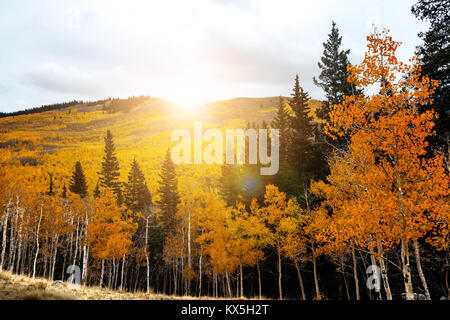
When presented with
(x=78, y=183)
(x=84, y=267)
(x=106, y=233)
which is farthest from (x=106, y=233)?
(x=78, y=183)

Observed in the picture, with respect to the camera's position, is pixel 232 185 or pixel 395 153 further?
pixel 232 185

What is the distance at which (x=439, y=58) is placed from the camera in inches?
549

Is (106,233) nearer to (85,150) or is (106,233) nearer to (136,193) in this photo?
(136,193)

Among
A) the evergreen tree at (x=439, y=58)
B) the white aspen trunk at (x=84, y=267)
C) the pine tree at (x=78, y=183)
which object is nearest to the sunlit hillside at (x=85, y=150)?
the pine tree at (x=78, y=183)

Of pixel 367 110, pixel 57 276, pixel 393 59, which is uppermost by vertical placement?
pixel 393 59

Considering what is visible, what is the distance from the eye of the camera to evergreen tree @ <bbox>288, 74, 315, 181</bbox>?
35250 millimetres

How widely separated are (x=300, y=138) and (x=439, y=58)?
22539 mm

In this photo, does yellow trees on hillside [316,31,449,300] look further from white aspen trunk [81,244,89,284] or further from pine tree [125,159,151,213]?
pine tree [125,159,151,213]

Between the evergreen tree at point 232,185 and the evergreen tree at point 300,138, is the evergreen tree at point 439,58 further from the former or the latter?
the evergreen tree at point 232,185
